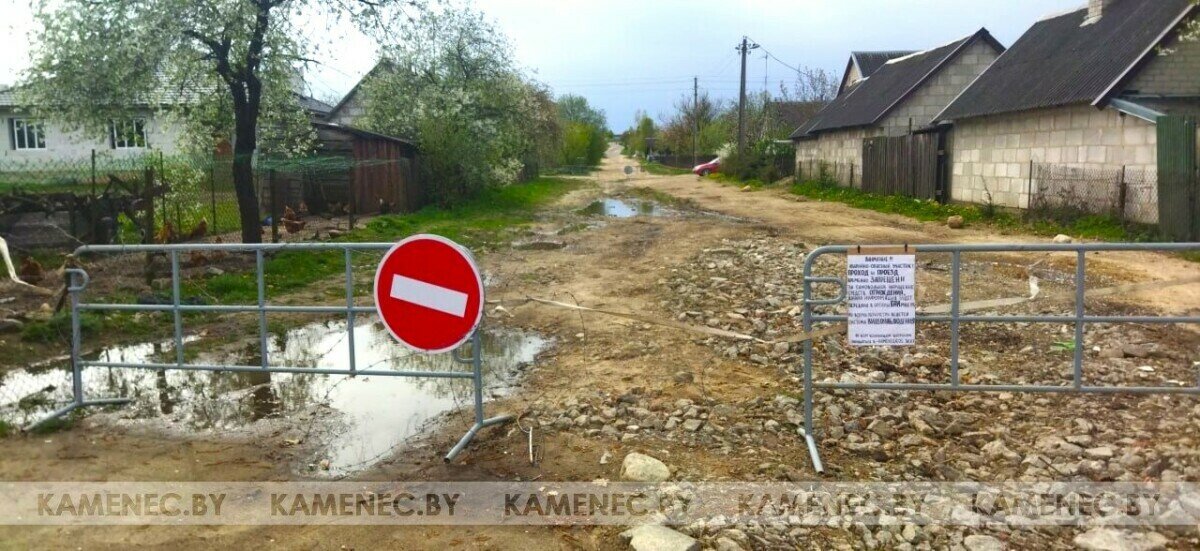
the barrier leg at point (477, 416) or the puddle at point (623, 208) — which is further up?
the puddle at point (623, 208)

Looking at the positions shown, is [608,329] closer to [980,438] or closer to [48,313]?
[980,438]

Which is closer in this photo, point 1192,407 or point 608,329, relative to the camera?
point 1192,407

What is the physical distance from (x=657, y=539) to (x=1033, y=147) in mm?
18882

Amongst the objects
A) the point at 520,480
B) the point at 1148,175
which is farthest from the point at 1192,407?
the point at 1148,175

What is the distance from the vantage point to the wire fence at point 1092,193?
15.4 meters

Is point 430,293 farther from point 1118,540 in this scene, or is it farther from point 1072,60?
point 1072,60

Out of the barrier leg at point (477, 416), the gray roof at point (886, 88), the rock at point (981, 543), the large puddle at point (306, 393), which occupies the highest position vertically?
the gray roof at point (886, 88)

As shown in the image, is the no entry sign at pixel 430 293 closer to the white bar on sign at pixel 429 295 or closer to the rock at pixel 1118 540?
the white bar on sign at pixel 429 295

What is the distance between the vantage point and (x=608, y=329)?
28.7 ft

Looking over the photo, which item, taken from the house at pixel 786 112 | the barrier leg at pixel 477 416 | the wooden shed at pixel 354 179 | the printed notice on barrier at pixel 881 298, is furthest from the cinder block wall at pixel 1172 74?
the house at pixel 786 112

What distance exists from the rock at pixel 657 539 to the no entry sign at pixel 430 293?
5.38 ft

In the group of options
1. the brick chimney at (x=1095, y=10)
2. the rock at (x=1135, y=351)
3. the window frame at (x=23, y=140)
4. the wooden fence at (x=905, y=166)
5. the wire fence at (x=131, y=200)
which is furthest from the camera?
the window frame at (x=23, y=140)

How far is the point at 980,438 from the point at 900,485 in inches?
40.2

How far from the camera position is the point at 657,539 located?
13.0 feet
